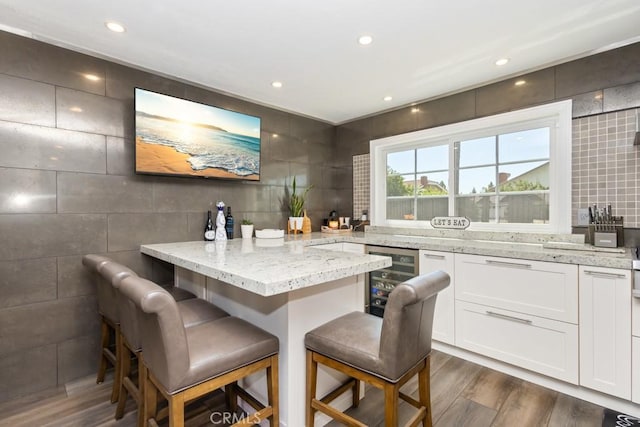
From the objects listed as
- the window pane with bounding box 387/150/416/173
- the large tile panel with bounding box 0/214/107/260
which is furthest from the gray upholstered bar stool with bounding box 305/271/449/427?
the window pane with bounding box 387/150/416/173

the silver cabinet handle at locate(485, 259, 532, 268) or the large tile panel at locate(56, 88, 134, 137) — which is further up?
the large tile panel at locate(56, 88, 134, 137)

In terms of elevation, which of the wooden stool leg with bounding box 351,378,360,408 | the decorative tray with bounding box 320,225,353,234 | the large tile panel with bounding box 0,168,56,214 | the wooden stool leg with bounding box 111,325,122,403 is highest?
the large tile panel with bounding box 0,168,56,214

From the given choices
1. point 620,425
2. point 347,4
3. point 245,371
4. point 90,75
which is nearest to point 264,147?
point 90,75

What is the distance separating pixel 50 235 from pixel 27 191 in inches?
12.0

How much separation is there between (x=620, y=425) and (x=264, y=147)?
3.27 meters

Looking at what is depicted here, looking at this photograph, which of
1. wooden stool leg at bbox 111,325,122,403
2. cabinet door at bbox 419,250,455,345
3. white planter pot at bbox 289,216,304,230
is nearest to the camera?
wooden stool leg at bbox 111,325,122,403

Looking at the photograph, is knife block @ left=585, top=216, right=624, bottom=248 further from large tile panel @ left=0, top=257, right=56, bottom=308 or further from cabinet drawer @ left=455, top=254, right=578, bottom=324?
large tile panel @ left=0, top=257, right=56, bottom=308

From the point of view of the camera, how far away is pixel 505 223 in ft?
8.73

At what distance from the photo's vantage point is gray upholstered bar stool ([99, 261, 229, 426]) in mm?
1392

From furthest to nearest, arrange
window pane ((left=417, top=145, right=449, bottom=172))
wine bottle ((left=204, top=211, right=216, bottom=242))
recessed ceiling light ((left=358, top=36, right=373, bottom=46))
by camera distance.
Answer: window pane ((left=417, top=145, right=449, bottom=172)) → wine bottle ((left=204, top=211, right=216, bottom=242)) → recessed ceiling light ((left=358, top=36, right=373, bottom=46))

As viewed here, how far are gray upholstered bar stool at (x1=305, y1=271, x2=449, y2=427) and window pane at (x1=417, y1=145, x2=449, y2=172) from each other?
6.87 feet

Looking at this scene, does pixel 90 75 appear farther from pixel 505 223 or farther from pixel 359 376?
pixel 505 223

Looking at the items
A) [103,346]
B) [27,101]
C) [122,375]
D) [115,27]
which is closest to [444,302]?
[122,375]

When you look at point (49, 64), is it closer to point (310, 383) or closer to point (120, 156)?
point (120, 156)
